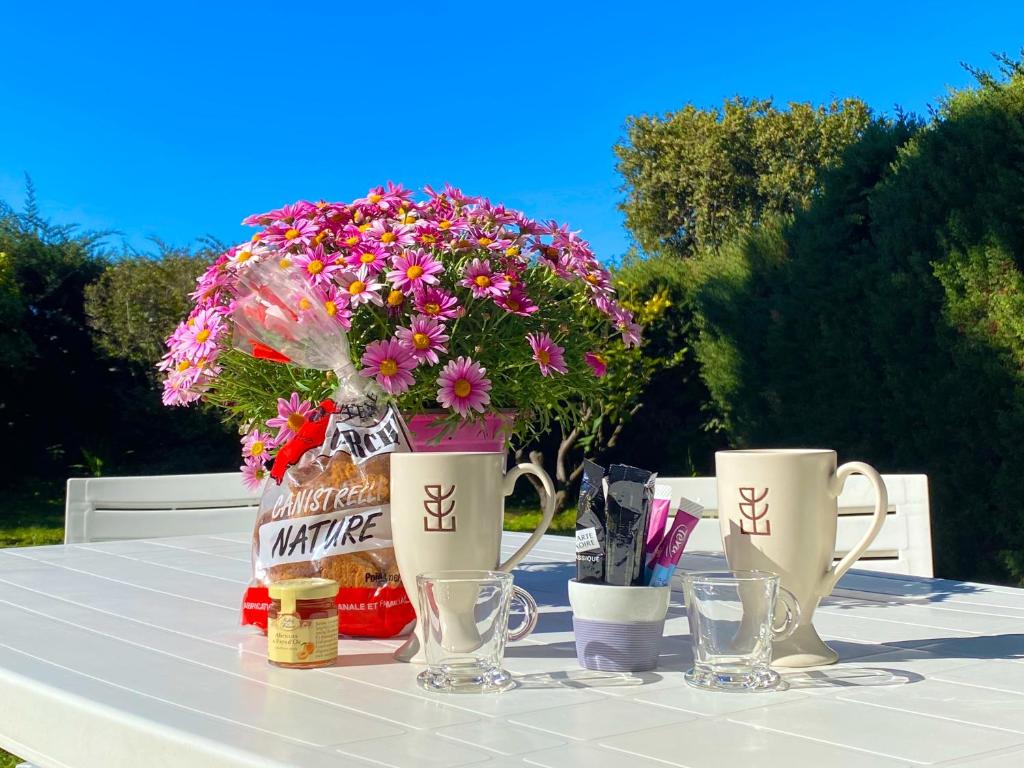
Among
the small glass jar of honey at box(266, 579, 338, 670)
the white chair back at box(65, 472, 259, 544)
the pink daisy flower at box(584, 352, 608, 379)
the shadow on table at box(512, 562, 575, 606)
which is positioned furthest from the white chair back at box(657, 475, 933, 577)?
the white chair back at box(65, 472, 259, 544)

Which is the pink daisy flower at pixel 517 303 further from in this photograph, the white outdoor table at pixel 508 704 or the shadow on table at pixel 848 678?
the shadow on table at pixel 848 678

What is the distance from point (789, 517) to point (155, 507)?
2139 mm

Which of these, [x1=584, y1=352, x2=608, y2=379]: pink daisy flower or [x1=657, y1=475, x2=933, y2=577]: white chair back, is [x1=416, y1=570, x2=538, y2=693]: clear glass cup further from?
[x1=657, y1=475, x2=933, y2=577]: white chair back

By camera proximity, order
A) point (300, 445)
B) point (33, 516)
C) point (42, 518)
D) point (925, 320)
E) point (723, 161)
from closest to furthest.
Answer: point (300, 445) → point (925, 320) → point (42, 518) → point (33, 516) → point (723, 161)

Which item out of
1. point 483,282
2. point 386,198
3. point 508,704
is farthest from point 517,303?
point 508,704

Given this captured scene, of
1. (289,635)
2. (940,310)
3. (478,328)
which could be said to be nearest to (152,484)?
(478,328)

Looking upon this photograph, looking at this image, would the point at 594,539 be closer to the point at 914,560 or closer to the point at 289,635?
the point at 289,635

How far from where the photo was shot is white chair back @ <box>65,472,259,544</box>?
270 centimetres

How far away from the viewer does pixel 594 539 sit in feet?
3.50

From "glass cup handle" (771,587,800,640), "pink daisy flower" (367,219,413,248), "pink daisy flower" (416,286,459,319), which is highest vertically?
"pink daisy flower" (367,219,413,248)

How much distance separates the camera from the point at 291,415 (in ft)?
4.42

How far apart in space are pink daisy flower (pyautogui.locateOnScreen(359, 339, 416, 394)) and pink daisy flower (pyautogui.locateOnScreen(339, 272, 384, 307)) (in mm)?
57

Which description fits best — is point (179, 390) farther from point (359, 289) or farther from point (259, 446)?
point (359, 289)

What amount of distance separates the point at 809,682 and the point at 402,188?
937 millimetres
